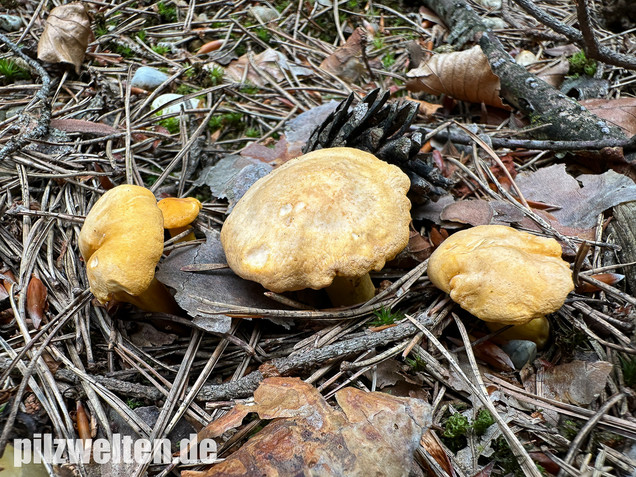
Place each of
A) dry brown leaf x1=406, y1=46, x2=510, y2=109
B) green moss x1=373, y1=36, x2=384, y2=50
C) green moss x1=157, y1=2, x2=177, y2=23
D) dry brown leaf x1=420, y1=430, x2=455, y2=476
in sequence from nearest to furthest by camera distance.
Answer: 1. dry brown leaf x1=420, y1=430, x2=455, y2=476
2. dry brown leaf x1=406, y1=46, x2=510, y2=109
3. green moss x1=373, y1=36, x2=384, y2=50
4. green moss x1=157, y1=2, x2=177, y2=23

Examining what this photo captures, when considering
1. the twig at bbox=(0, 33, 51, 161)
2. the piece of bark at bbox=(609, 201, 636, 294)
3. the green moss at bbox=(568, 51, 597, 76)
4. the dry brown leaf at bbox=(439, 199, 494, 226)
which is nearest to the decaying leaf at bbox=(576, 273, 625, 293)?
the piece of bark at bbox=(609, 201, 636, 294)

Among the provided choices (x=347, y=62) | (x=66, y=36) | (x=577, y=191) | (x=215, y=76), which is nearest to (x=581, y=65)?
(x=577, y=191)

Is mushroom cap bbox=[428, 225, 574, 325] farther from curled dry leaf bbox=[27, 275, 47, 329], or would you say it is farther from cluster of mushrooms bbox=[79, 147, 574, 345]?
curled dry leaf bbox=[27, 275, 47, 329]

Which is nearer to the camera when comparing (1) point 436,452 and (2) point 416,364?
(1) point 436,452

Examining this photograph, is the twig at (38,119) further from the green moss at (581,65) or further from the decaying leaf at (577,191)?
the green moss at (581,65)

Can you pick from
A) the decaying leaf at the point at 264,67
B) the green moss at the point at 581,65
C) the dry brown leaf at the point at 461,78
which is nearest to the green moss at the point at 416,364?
the dry brown leaf at the point at 461,78

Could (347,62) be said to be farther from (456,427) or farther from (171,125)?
(456,427)

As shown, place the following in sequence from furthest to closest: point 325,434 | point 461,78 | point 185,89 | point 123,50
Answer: point 123,50 < point 185,89 < point 461,78 < point 325,434
